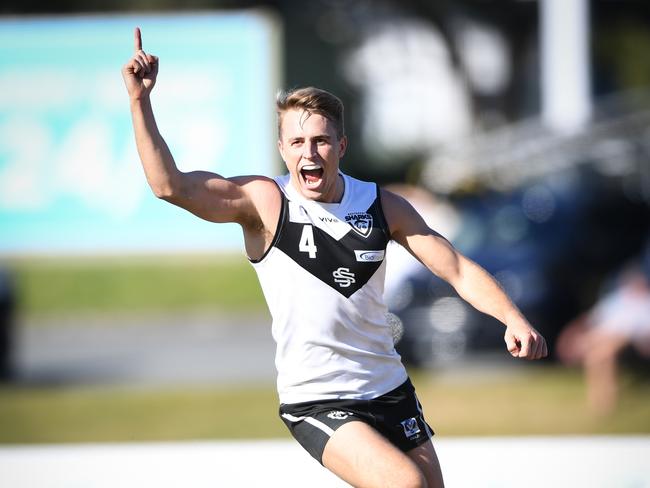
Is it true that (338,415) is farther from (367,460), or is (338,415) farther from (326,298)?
(326,298)

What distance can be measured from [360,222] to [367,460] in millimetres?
927

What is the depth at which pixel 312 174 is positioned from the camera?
3922 mm

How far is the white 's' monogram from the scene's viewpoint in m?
3.91

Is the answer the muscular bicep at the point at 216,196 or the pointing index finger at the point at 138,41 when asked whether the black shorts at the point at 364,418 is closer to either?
the muscular bicep at the point at 216,196

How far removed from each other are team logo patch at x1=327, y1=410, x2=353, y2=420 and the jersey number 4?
23.6 inches

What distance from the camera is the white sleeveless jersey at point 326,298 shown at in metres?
3.89

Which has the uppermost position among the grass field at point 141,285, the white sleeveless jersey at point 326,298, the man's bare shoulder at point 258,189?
the grass field at point 141,285

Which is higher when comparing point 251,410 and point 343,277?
point 343,277

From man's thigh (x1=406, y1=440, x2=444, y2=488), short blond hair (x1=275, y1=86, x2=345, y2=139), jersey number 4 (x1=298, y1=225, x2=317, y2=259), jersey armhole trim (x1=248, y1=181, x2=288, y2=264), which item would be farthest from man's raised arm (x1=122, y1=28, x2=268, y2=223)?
man's thigh (x1=406, y1=440, x2=444, y2=488)

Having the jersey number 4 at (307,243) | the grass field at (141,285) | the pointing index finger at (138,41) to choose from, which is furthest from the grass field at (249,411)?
the grass field at (141,285)

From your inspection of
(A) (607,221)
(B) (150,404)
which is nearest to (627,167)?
(A) (607,221)

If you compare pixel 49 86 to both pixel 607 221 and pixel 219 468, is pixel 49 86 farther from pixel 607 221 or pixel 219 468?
pixel 219 468

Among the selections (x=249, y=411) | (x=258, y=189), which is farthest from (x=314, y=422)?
(x=249, y=411)

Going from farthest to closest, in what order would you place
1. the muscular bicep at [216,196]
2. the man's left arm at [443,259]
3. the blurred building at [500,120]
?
the blurred building at [500,120] → the man's left arm at [443,259] → the muscular bicep at [216,196]
